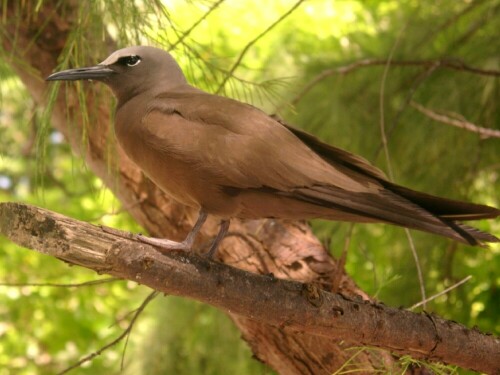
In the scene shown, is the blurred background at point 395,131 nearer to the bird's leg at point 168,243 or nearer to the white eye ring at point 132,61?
the white eye ring at point 132,61

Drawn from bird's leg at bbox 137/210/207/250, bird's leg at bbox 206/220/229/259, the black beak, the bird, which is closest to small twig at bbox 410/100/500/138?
the bird

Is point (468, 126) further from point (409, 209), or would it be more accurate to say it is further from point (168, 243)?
point (168, 243)

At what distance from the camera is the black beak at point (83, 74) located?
1935 mm

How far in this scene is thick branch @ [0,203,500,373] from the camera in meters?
1.43

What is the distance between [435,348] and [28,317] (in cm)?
345

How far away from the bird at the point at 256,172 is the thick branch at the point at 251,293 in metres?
0.12

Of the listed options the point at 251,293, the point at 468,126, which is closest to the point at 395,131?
the point at 468,126

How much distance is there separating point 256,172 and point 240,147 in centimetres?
8

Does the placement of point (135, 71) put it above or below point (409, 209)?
above

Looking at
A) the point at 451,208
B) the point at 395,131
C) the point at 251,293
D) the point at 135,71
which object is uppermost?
the point at 135,71

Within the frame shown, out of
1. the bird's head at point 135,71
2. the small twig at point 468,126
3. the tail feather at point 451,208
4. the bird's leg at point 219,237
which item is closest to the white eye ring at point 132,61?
the bird's head at point 135,71

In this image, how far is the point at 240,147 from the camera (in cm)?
172

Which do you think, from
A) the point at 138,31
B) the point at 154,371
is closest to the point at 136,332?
the point at 154,371

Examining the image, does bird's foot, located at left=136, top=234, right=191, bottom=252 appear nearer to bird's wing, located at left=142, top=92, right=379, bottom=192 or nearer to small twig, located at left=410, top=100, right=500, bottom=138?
bird's wing, located at left=142, top=92, right=379, bottom=192
